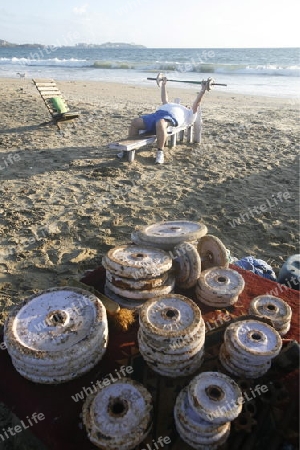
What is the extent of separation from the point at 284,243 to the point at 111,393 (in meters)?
3.49

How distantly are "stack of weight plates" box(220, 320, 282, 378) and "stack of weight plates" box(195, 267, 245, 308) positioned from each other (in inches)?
19.1

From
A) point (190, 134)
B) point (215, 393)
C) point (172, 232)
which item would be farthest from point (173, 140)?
point (215, 393)

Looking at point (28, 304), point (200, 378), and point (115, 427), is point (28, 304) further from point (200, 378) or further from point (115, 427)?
point (200, 378)

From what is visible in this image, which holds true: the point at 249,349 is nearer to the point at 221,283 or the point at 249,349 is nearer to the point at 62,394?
the point at 221,283

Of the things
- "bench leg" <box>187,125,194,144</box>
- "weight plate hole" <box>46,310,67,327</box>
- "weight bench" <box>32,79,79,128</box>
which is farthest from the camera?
"weight bench" <box>32,79,79,128</box>

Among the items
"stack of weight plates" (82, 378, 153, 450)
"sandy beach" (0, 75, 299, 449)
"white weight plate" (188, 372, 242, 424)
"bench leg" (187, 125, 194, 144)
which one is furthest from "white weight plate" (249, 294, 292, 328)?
"bench leg" (187, 125, 194, 144)

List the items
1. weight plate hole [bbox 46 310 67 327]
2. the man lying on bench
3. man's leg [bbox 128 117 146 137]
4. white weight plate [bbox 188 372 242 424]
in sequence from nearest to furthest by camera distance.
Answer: white weight plate [bbox 188 372 242 424] → weight plate hole [bbox 46 310 67 327] → the man lying on bench → man's leg [bbox 128 117 146 137]

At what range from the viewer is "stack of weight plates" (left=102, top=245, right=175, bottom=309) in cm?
283

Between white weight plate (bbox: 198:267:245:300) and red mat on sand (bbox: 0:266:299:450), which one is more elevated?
white weight plate (bbox: 198:267:245:300)

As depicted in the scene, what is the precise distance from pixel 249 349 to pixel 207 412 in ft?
1.86

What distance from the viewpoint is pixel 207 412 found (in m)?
1.94

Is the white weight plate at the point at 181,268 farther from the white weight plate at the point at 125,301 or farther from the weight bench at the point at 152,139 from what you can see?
the weight bench at the point at 152,139

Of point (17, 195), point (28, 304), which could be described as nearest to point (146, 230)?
point (28, 304)

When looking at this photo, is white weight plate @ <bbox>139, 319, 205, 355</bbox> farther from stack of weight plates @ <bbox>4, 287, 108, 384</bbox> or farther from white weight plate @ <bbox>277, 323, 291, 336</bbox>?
white weight plate @ <bbox>277, 323, 291, 336</bbox>
